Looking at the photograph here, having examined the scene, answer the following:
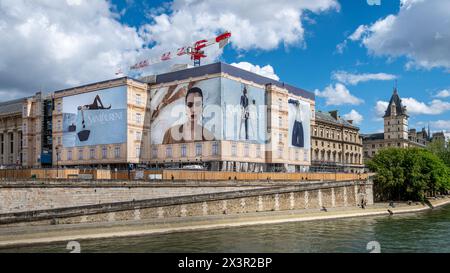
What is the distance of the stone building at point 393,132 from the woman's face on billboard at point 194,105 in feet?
347

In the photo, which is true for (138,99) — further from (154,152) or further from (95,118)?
(154,152)

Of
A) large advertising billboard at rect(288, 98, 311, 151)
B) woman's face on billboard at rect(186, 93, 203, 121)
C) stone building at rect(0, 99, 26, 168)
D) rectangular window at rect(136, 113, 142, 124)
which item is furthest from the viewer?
stone building at rect(0, 99, 26, 168)

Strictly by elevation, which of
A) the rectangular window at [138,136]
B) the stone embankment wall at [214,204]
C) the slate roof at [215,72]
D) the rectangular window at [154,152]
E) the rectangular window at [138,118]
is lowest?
the stone embankment wall at [214,204]

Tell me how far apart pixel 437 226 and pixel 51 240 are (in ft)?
131

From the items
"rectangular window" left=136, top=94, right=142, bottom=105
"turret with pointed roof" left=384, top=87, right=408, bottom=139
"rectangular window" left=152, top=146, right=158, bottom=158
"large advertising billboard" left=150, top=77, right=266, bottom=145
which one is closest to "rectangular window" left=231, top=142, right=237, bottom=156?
"large advertising billboard" left=150, top=77, right=266, bottom=145

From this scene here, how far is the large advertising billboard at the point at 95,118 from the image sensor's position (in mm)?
84688

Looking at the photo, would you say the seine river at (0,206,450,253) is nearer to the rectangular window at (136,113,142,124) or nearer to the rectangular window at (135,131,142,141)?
the rectangular window at (135,131,142,141)

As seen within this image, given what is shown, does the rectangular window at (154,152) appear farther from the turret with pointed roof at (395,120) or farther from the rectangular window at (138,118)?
the turret with pointed roof at (395,120)

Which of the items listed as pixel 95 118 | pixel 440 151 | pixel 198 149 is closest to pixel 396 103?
pixel 440 151

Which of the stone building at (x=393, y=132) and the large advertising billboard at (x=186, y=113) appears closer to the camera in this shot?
the large advertising billboard at (x=186, y=113)

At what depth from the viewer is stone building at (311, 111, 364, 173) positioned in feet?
402

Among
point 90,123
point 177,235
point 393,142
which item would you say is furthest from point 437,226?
point 393,142

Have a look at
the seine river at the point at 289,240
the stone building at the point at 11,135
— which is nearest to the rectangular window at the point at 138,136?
the stone building at the point at 11,135

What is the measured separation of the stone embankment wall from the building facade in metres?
Answer: 18.8
